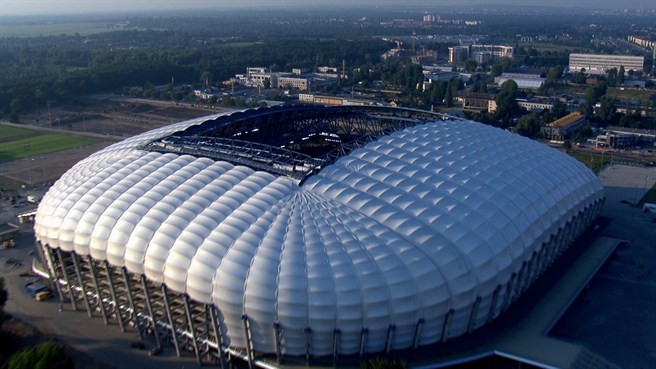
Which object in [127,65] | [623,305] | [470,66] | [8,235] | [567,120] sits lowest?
[623,305]

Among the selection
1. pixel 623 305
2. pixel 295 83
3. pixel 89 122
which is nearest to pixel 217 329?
pixel 623 305

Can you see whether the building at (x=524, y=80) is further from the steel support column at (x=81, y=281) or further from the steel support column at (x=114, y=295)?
the steel support column at (x=114, y=295)

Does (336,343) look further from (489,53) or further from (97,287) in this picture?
(489,53)

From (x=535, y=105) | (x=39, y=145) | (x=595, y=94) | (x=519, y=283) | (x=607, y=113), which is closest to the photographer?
(x=519, y=283)

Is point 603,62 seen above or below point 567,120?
above

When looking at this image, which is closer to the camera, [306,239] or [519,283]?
[306,239]

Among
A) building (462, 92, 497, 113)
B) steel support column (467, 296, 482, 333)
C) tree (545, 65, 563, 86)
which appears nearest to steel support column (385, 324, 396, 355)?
steel support column (467, 296, 482, 333)

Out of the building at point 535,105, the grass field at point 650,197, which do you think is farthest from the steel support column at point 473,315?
the building at point 535,105
